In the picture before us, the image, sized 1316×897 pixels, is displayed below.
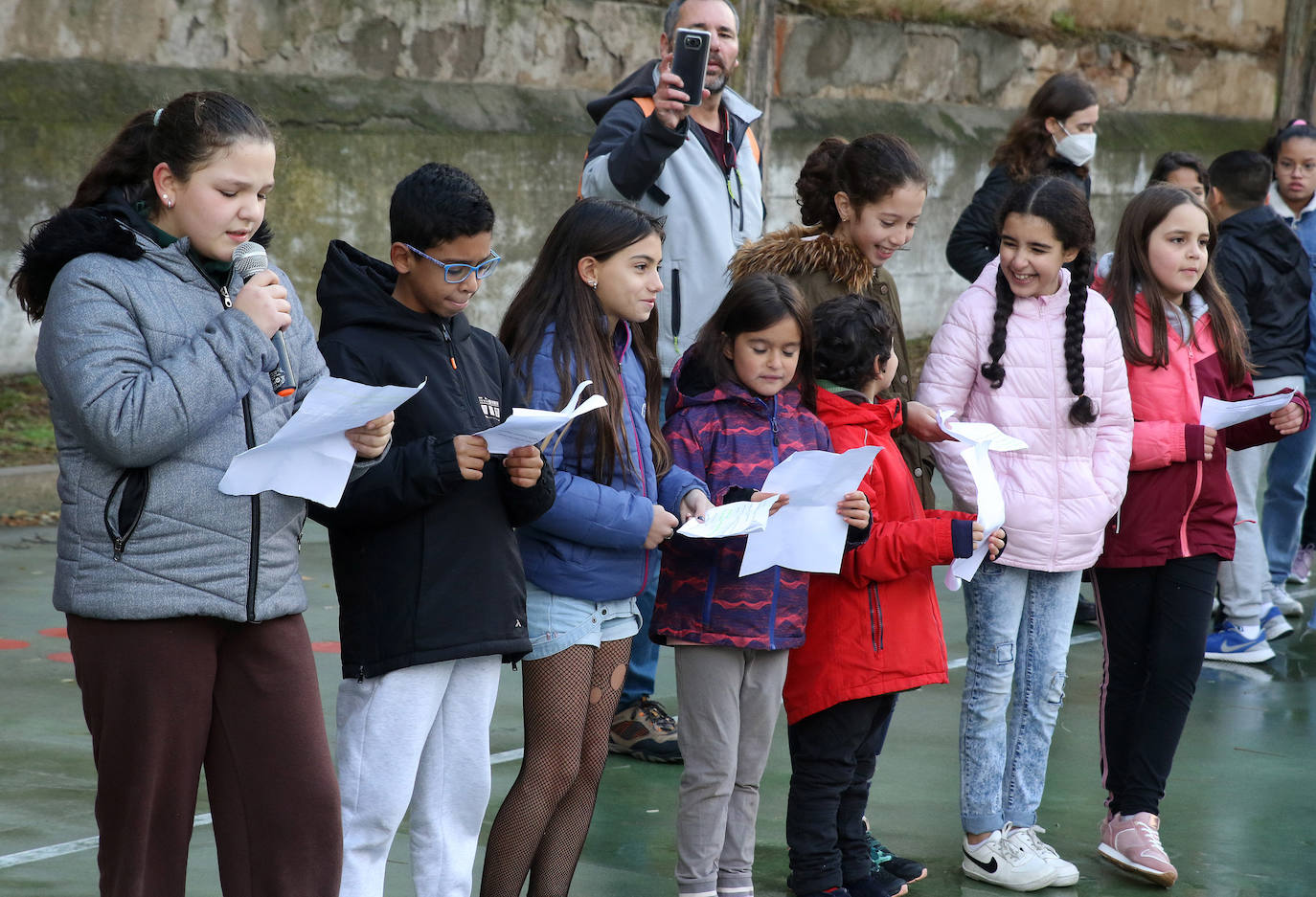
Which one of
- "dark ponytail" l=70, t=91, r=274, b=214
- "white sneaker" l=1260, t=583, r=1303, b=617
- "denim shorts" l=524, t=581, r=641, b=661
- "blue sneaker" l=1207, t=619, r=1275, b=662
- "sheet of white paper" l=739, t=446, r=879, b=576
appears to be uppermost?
"dark ponytail" l=70, t=91, r=274, b=214

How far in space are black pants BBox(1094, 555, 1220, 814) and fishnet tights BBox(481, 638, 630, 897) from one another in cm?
153

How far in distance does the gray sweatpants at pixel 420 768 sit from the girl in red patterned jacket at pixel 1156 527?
182 centimetres

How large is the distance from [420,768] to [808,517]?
97 cm

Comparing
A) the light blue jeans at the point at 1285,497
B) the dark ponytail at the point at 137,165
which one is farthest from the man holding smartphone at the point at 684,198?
the light blue jeans at the point at 1285,497

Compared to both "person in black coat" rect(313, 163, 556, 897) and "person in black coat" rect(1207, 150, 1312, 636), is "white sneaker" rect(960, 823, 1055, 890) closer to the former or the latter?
"person in black coat" rect(313, 163, 556, 897)

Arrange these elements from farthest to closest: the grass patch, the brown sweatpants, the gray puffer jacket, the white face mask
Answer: the grass patch < the white face mask < the brown sweatpants < the gray puffer jacket

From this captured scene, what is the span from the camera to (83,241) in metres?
2.68

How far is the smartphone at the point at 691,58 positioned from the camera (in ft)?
15.0

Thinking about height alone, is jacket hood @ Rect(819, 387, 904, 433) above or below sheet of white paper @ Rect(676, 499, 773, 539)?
above

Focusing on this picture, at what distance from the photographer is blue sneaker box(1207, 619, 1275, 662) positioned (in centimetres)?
632

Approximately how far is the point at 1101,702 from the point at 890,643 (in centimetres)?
93

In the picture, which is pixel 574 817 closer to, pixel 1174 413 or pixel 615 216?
pixel 615 216

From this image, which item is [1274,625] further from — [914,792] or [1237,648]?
[914,792]

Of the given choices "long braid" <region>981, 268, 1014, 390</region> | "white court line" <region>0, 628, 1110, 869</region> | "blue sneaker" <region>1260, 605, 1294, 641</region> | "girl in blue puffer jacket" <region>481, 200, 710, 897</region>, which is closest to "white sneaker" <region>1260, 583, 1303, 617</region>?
"blue sneaker" <region>1260, 605, 1294, 641</region>
